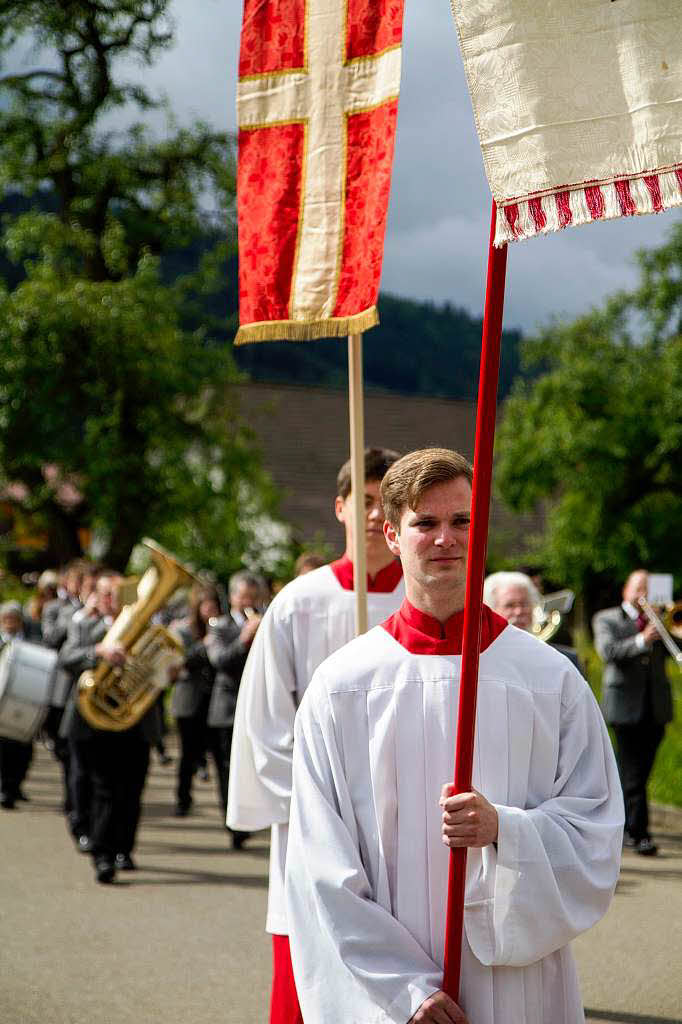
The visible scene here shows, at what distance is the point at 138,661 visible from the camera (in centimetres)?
990

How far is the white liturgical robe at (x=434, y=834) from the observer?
115 inches

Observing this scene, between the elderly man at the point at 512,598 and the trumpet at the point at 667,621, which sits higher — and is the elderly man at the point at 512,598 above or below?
above

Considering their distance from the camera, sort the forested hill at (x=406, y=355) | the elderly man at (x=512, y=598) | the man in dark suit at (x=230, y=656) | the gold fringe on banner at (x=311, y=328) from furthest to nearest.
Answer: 1. the forested hill at (x=406, y=355)
2. the man in dark suit at (x=230, y=656)
3. the elderly man at (x=512, y=598)
4. the gold fringe on banner at (x=311, y=328)

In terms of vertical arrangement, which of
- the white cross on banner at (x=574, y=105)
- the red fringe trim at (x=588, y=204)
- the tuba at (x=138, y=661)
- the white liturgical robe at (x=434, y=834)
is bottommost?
the tuba at (x=138, y=661)

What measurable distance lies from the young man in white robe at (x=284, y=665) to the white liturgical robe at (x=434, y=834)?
1500 mm

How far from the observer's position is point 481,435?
2.86 m

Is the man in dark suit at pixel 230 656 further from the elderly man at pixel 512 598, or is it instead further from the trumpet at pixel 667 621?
the elderly man at pixel 512 598

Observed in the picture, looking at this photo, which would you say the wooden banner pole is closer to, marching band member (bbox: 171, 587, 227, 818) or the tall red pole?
the tall red pole

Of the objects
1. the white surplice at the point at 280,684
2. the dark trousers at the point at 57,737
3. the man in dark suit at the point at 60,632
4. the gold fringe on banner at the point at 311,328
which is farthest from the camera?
the man in dark suit at the point at 60,632

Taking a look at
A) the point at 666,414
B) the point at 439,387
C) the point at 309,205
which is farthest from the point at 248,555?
the point at 439,387

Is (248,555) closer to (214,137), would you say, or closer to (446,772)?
(214,137)

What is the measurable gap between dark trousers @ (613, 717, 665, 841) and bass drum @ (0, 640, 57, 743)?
15.1 ft

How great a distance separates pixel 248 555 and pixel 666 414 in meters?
9.45

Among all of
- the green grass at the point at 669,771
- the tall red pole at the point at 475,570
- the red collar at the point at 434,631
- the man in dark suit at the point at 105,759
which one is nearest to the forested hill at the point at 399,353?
the green grass at the point at 669,771
